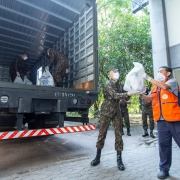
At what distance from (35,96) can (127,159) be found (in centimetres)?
213

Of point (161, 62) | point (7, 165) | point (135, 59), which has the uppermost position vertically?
point (135, 59)

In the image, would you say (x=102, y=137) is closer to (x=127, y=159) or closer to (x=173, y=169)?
(x=127, y=159)

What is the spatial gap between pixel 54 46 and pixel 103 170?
447cm

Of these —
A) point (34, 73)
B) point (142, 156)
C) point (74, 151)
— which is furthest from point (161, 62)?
point (34, 73)

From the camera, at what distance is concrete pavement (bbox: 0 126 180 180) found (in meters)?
2.36

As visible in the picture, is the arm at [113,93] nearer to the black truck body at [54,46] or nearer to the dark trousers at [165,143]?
the dark trousers at [165,143]

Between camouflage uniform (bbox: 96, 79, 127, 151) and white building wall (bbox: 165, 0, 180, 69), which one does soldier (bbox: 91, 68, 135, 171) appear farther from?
white building wall (bbox: 165, 0, 180, 69)

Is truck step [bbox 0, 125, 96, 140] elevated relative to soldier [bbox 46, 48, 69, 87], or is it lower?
lower

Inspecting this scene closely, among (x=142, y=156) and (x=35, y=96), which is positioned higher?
(x=35, y=96)

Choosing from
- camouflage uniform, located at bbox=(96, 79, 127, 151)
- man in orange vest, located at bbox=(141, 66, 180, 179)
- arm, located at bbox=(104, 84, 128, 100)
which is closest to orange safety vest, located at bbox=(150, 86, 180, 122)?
man in orange vest, located at bbox=(141, 66, 180, 179)

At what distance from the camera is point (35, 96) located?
324 centimetres

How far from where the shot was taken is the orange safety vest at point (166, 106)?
7.18 feet

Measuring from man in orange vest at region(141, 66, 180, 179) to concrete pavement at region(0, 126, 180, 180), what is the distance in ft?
0.91

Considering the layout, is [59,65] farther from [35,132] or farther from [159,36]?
[159,36]
